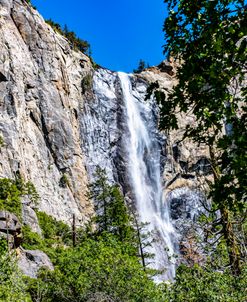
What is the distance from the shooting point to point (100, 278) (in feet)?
61.4

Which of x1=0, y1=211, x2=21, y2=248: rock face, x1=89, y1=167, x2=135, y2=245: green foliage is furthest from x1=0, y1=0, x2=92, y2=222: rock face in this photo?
x1=0, y1=211, x2=21, y2=248: rock face

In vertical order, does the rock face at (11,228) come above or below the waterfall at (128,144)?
below

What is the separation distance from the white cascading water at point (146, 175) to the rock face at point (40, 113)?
7.27m

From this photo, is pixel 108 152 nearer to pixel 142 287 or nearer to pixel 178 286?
pixel 142 287

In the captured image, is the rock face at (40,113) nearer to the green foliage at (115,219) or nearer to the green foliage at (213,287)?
the green foliage at (115,219)

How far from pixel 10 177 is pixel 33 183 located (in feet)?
12.9

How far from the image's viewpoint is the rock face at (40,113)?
148 feet

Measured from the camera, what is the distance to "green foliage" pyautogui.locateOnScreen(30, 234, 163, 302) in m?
17.5

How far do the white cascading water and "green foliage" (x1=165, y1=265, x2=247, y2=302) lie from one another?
37.1 m

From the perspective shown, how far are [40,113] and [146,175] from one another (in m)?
17.3

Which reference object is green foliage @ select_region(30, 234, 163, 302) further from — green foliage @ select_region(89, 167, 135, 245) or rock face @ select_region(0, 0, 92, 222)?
rock face @ select_region(0, 0, 92, 222)

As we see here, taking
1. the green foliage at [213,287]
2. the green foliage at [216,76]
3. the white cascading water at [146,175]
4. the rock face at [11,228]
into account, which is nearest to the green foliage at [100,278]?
the green foliage at [213,287]

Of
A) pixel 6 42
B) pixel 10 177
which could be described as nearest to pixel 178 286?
pixel 10 177

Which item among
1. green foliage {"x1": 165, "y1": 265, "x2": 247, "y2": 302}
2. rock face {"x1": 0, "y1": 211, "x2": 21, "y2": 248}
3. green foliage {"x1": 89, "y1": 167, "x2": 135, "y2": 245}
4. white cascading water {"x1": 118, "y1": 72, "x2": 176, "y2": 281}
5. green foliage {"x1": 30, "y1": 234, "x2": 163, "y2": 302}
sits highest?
white cascading water {"x1": 118, "y1": 72, "x2": 176, "y2": 281}
